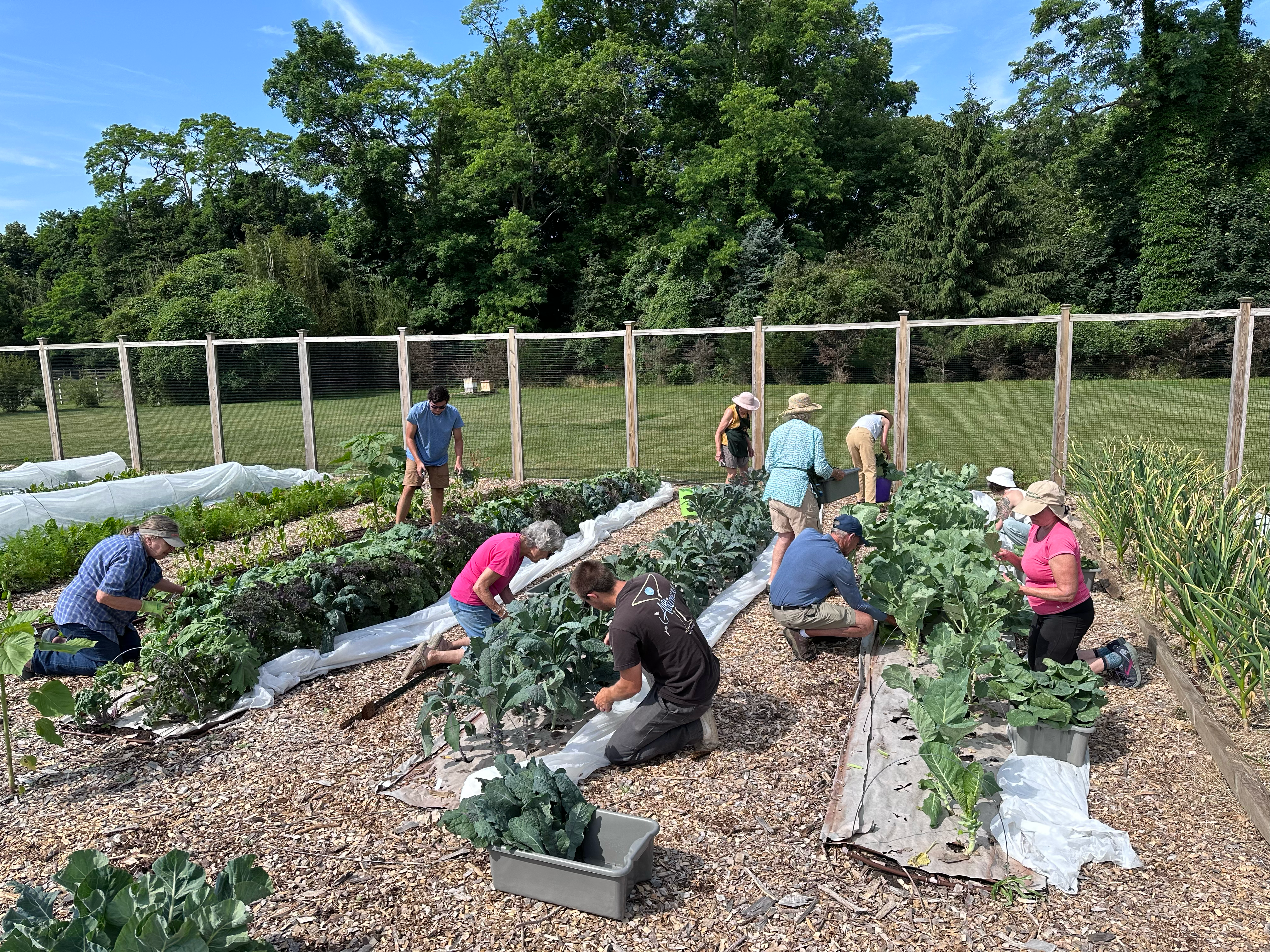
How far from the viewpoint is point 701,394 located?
14.5 metres

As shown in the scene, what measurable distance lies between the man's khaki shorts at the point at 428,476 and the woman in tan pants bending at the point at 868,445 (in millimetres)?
3811

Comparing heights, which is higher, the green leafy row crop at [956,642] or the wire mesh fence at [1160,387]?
the wire mesh fence at [1160,387]

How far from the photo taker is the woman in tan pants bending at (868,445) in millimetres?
8312

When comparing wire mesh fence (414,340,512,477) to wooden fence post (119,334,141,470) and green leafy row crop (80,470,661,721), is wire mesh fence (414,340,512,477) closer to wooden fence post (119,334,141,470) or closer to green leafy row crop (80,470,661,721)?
wooden fence post (119,334,141,470)

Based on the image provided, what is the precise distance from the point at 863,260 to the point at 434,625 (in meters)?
21.6

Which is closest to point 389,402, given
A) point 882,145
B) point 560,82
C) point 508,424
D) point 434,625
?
point 508,424

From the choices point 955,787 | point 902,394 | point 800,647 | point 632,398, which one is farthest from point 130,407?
point 955,787

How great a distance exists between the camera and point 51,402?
13.8 meters

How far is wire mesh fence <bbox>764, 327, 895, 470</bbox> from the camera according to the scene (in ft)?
43.8

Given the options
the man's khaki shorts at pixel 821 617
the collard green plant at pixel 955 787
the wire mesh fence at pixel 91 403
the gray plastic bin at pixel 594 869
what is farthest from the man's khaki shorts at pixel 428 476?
the wire mesh fence at pixel 91 403

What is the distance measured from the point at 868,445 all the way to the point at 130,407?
11.0 metres

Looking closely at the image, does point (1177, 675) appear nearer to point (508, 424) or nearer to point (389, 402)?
point (508, 424)

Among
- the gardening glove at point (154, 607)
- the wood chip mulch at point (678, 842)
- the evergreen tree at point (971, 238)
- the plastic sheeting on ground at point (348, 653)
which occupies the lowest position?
the wood chip mulch at point (678, 842)

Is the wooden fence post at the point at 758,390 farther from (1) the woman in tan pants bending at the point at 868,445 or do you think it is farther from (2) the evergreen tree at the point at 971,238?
(2) the evergreen tree at the point at 971,238
